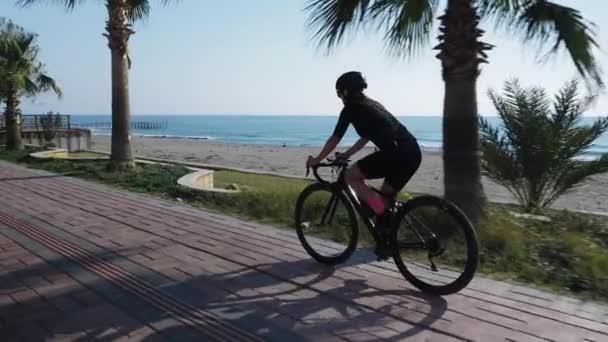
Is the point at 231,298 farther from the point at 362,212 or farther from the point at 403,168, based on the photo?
the point at 403,168

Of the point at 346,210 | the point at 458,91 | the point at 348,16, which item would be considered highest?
the point at 348,16

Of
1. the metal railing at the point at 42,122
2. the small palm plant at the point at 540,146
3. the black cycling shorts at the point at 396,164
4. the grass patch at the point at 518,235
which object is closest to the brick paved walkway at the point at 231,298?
the grass patch at the point at 518,235

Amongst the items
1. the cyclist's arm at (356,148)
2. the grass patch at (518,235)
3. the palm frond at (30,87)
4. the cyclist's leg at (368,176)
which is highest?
the palm frond at (30,87)

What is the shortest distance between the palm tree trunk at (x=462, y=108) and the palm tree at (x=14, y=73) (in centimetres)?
1939

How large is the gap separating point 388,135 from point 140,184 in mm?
7187

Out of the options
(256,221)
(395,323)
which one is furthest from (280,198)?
(395,323)

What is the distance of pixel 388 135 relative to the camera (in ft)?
14.2

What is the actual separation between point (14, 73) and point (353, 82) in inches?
808

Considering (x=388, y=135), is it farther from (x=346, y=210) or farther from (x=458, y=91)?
(x=458, y=91)

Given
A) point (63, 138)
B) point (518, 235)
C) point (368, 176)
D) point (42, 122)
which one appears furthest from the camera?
point (42, 122)

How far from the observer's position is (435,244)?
14.3 ft

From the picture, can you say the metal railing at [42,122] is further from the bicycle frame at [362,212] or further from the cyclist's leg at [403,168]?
the cyclist's leg at [403,168]

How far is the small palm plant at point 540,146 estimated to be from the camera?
820cm

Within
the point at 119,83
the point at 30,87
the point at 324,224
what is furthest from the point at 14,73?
the point at 324,224
